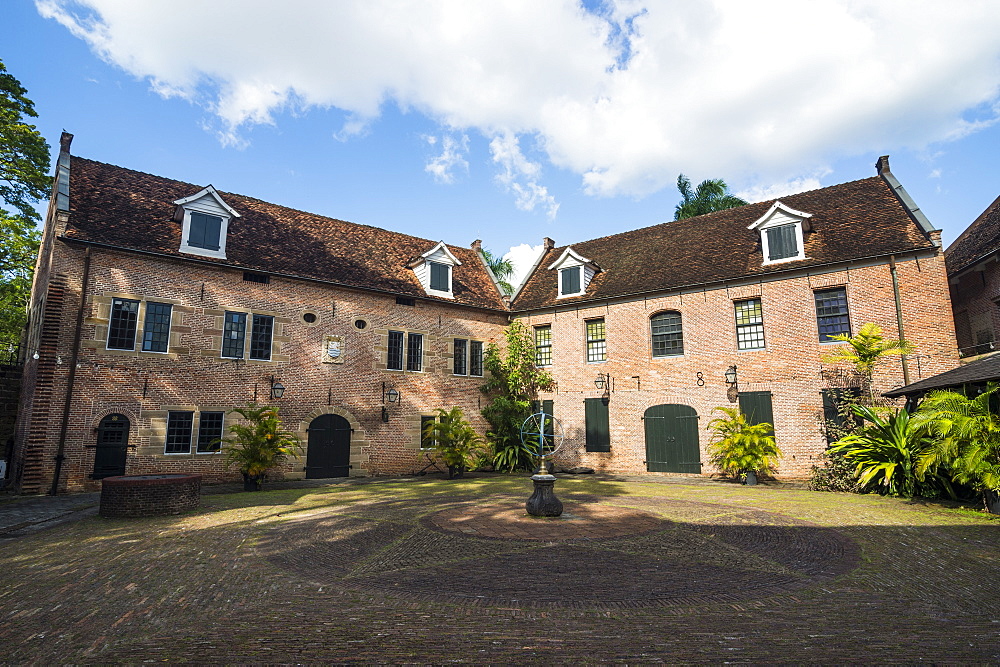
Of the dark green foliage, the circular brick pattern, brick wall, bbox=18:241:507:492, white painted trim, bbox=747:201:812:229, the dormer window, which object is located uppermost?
white painted trim, bbox=747:201:812:229

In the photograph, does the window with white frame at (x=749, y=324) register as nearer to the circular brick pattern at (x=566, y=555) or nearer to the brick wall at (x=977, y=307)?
the brick wall at (x=977, y=307)

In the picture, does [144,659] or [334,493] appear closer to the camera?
[144,659]

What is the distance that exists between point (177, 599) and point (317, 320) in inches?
537

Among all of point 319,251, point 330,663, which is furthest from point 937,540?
point 319,251

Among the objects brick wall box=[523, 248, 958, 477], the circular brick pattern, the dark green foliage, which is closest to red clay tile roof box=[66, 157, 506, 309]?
brick wall box=[523, 248, 958, 477]

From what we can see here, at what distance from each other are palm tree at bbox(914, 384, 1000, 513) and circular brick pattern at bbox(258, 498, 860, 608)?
3.45 metres

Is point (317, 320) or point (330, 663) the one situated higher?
point (317, 320)

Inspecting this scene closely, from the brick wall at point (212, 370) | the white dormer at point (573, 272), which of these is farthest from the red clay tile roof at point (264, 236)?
the white dormer at point (573, 272)

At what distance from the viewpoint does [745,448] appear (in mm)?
16453

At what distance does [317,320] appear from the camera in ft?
60.7

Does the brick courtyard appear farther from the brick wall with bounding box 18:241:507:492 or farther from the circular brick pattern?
the brick wall with bounding box 18:241:507:492

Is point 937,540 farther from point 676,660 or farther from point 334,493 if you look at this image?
point 334,493

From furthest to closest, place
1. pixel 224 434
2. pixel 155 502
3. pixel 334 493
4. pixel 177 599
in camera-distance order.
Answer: pixel 224 434
pixel 334 493
pixel 155 502
pixel 177 599

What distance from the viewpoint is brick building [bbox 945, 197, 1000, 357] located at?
51.8 ft
